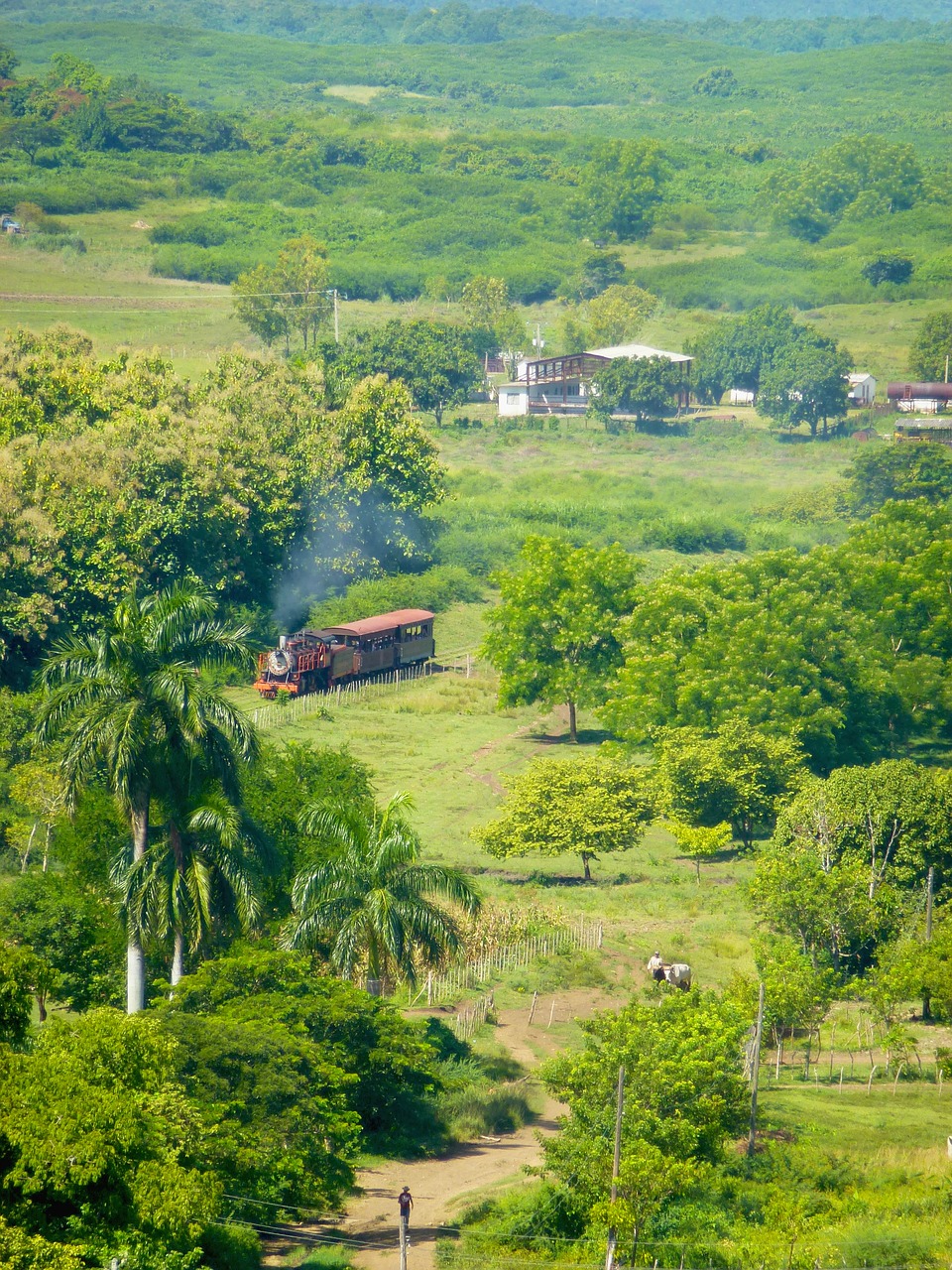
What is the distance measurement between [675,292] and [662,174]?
4146cm

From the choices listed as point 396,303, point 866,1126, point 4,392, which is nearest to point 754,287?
point 396,303

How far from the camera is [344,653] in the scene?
222 feet

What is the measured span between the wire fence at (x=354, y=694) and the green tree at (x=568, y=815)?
13.1 metres

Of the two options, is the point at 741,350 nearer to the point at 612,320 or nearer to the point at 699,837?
the point at 612,320

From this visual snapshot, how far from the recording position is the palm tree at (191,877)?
31.6m

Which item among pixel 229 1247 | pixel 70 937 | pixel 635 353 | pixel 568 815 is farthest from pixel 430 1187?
pixel 635 353

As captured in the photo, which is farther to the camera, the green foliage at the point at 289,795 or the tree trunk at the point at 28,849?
the tree trunk at the point at 28,849

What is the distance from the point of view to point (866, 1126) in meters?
32.7

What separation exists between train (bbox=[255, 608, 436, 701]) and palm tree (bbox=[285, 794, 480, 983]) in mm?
30503

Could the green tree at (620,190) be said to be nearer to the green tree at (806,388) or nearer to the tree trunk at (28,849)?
the green tree at (806,388)

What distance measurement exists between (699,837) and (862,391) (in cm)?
8050

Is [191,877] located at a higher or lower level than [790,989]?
higher

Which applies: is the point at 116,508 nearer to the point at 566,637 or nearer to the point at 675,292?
the point at 566,637

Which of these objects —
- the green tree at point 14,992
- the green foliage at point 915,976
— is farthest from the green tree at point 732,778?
the green tree at point 14,992
